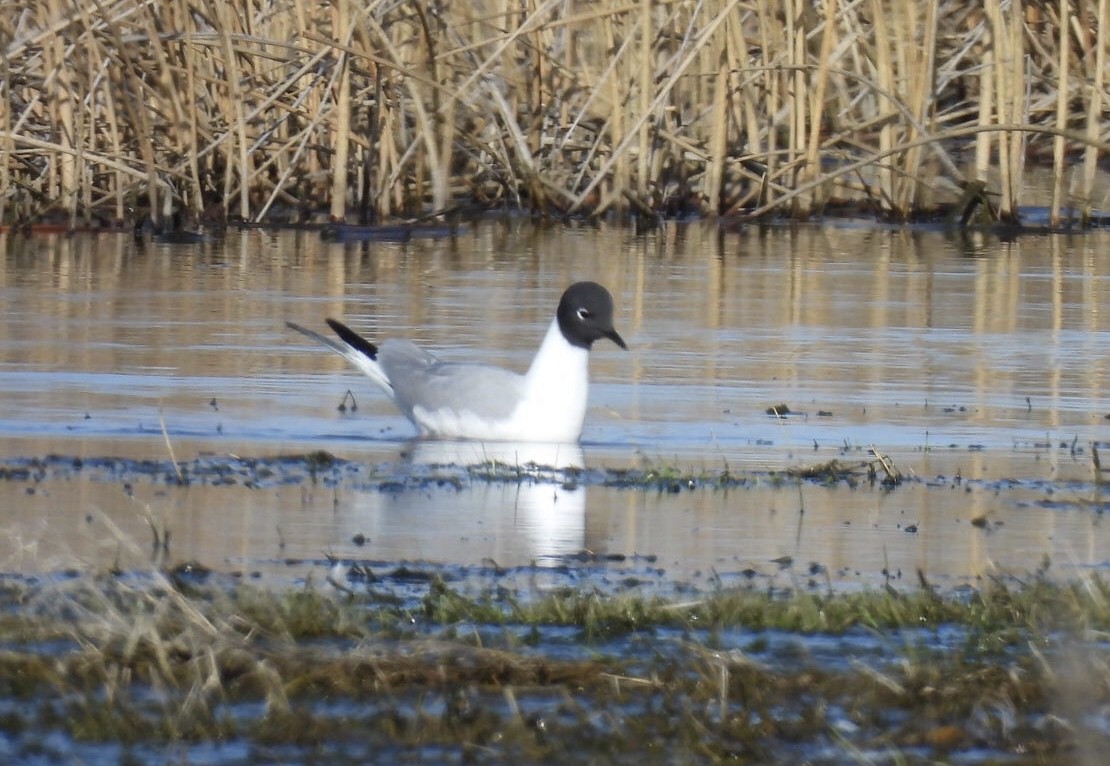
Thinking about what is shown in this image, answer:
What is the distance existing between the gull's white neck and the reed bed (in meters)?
7.38

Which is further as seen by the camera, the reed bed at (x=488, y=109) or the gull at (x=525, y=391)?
the reed bed at (x=488, y=109)

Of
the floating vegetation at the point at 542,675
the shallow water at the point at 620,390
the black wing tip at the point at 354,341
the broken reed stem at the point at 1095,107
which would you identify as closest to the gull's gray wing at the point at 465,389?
the shallow water at the point at 620,390

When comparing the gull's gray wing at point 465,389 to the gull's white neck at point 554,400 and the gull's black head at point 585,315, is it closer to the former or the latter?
the gull's white neck at point 554,400

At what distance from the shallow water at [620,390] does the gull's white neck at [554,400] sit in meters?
0.18

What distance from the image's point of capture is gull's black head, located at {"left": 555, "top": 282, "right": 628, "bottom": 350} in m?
7.84

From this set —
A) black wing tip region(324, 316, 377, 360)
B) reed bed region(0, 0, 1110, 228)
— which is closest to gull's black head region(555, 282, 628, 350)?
black wing tip region(324, 316, 377, 360)

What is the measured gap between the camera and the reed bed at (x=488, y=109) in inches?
609

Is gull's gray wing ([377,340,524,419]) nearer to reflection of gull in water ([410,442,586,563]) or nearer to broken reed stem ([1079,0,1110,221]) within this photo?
reflection of gull in water ([410,442,586,563])

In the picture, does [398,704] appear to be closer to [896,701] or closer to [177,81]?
[896,701]

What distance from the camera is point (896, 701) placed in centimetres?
405

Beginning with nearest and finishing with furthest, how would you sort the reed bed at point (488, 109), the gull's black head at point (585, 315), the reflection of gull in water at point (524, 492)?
the reflection of gull in water at point (524, 492) → the gull's black head at point (585, 315) → the reed bed at point (488, 109)

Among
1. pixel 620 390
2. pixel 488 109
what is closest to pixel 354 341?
pixel 620 390

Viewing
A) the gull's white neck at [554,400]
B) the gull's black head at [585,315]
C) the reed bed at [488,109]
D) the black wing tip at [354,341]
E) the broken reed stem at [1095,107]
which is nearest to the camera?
the gull's white neck at [554,400]

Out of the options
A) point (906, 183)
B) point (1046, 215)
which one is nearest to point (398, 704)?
point (906, 183)
